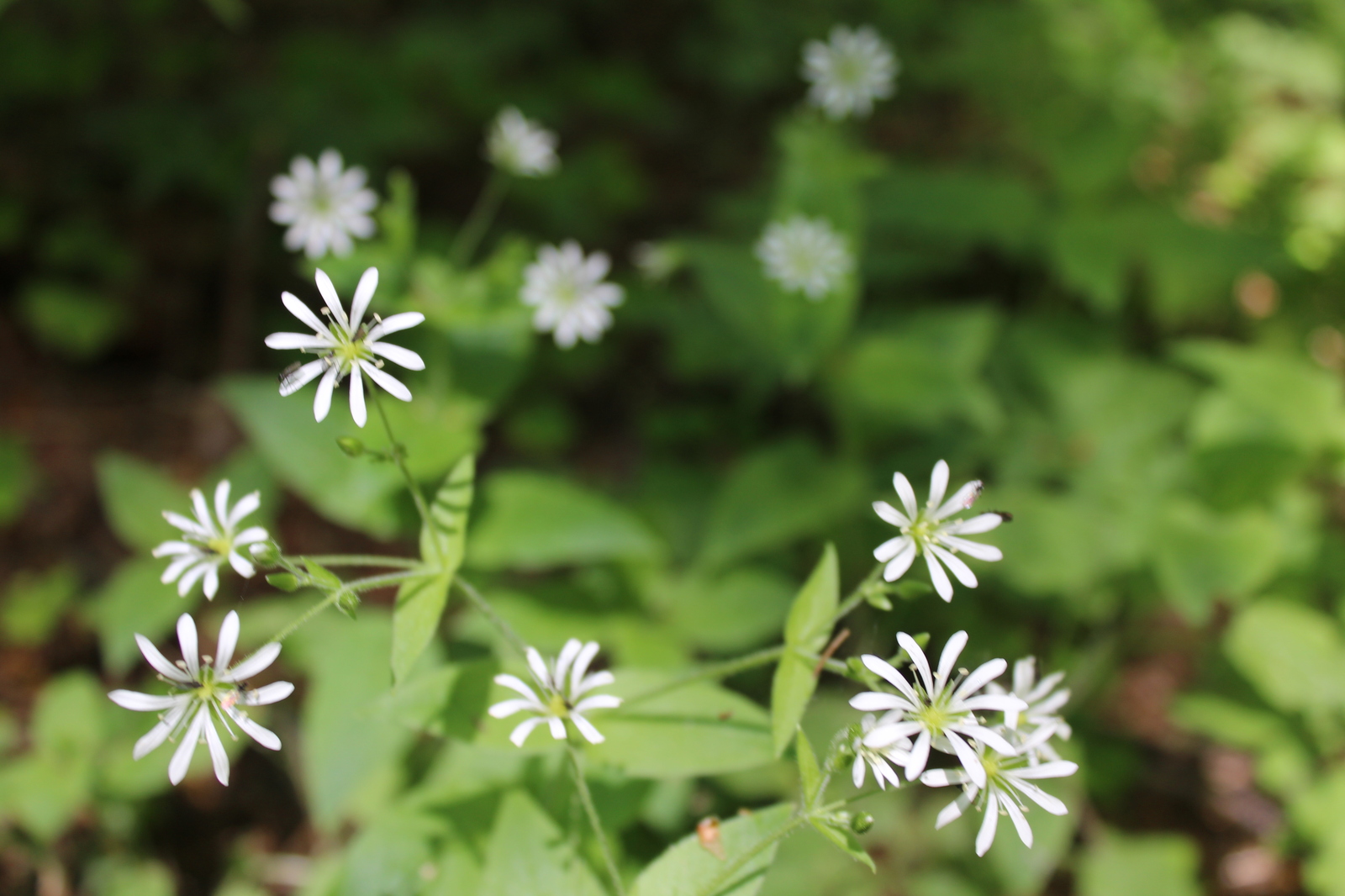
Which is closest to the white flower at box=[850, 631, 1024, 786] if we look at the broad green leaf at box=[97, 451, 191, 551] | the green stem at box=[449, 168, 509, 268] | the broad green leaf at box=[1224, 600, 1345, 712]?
the broad green leaf at box=[1224, 600, 1345, 712]

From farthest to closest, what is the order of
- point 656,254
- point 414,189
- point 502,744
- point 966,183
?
point 414,189, point 966,183, point 656,254, point 502,744

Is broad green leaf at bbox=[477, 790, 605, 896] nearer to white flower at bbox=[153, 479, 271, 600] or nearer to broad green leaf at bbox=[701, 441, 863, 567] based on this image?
white flower at bbox=[153, 479, 271, 600]

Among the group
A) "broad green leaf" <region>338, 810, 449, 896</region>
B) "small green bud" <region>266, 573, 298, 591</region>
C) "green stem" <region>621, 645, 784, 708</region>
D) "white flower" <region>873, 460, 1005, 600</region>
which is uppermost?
"white flower" <region>873, 460, 1005, 600</region>

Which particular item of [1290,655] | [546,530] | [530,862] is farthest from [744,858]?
[1290,655]

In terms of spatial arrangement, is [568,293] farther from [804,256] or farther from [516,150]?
[804,256]

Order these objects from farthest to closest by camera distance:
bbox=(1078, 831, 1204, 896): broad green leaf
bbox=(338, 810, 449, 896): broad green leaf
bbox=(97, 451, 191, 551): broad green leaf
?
1. bbox=(97, 451, 191, 551): broad green leaf
2. bbox=(1078, 831, 1204, 896): broad green leaf
3. bbox=(338, 810, 449, 896): broad green leaf

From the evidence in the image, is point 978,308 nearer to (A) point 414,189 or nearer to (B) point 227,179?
Result: (A) point 414,189

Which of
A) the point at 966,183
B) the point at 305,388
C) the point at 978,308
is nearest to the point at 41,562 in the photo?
the point at 305,388
